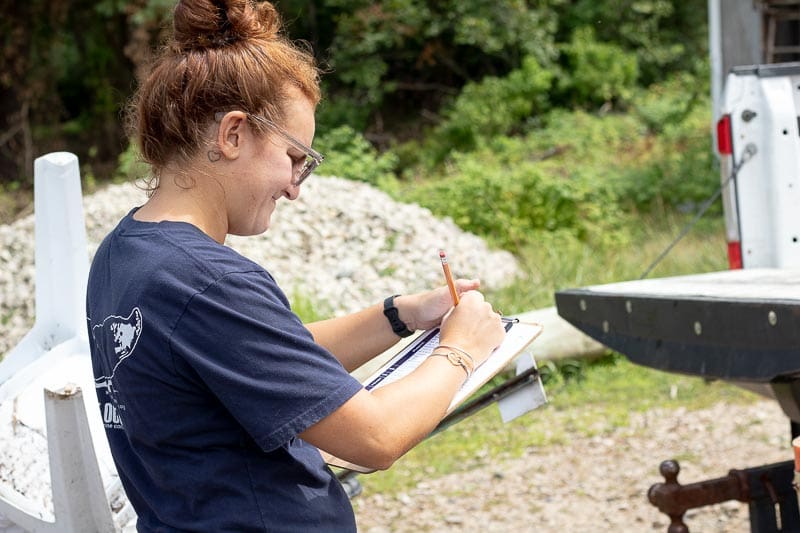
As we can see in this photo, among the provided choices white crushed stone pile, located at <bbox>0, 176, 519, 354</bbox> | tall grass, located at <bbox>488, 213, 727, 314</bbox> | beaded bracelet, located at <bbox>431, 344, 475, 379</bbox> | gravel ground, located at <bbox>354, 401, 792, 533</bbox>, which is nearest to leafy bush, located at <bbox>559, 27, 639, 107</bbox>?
tall grass, located at <bbox>488, 213, 727, 314</bbox>

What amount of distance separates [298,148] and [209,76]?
0.19 m

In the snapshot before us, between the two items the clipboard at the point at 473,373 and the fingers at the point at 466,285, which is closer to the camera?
the clipboard at the point at 473,373

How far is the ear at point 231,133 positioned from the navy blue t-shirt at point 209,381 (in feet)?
0.47

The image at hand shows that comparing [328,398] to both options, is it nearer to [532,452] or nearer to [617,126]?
[532,452]

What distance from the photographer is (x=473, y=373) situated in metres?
2.00

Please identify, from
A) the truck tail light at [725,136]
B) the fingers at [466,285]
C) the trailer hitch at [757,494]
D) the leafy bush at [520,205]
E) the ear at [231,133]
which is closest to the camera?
the ear at [231,133]

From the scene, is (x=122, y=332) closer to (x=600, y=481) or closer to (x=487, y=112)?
(x=600, y=481)

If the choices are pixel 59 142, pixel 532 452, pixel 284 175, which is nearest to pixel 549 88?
pixel 59 142

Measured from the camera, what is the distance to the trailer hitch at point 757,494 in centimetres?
314

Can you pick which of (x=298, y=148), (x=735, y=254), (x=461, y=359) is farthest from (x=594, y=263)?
(x=298, y=148)

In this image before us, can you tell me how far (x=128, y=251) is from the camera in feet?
5.71

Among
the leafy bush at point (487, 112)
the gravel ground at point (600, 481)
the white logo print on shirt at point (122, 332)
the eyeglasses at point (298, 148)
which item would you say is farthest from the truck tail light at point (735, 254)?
the leafy bush at point (487, 112)

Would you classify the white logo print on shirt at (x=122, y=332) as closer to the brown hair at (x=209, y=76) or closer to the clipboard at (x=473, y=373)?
the brown hair at (x=209, y=76)

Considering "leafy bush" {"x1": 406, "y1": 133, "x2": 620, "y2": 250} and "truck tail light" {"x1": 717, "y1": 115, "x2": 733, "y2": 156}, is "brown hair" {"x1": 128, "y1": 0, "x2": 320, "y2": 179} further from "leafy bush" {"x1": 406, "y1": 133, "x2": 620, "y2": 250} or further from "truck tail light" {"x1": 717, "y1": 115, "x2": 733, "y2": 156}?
"leafy bush" {"x1": 406, "y1": 133, "x2": 620, "y2": 250}
